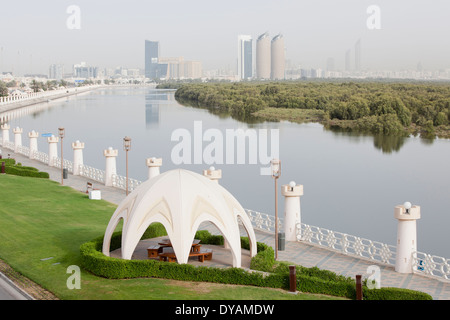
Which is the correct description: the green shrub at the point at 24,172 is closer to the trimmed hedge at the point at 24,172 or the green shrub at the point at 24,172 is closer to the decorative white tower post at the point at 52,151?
the trimmed hedge at the point at 24,172

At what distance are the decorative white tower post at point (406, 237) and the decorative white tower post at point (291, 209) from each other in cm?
362

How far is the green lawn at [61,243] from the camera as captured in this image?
40.0ft

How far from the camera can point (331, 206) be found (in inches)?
1101

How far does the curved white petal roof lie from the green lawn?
99 centimetres

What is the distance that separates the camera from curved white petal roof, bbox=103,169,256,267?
1341 centimetres

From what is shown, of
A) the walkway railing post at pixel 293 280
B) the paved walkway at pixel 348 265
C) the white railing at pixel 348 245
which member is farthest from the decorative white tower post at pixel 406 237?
the walkway railing post at pixel 293 280

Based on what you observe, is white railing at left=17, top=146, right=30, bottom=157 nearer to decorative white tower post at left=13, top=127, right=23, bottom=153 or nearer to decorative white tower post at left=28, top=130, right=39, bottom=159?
decorative white tower post at left=13, top=127, right=23, bottom=153

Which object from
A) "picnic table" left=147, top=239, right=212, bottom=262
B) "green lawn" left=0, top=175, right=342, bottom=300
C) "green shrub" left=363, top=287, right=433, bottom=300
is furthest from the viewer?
"picnic table" left=147, top=239, right=212, bottom=262

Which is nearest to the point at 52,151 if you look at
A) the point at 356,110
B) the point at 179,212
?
the point at 179,212

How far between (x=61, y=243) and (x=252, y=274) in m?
5.90

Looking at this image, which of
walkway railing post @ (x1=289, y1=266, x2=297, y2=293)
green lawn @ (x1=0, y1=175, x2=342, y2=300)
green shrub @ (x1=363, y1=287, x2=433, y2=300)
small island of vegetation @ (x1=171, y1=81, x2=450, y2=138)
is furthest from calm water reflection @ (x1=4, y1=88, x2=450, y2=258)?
walkway railing post @ (x1=289, y1=266, x2=297, y2=293)

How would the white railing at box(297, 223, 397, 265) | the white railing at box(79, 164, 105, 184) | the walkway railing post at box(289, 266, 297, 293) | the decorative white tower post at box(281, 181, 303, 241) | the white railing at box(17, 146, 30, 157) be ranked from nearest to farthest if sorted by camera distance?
1. the walkway railing post at box(289, 266, 297, 293)
2. the white railing at box(297, 223, 397, 265)
3. the decorative white tower post at box(281, 181, 303, 241)
4. the white railing at box(79, 164, 105, 184)
5. the white railing at box(17, 146, 30, 157)

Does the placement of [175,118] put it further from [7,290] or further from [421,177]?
[7,290]
